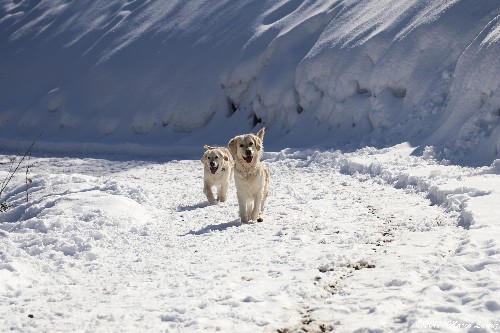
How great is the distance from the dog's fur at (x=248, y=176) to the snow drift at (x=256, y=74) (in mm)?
5182

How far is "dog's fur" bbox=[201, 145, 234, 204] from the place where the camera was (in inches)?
418

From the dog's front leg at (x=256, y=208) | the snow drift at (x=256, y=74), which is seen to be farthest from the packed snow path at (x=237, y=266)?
the snow drift at (x=256, y=74)

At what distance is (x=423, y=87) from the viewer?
60.6 ft

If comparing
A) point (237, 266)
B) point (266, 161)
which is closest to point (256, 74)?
point (266, 161)

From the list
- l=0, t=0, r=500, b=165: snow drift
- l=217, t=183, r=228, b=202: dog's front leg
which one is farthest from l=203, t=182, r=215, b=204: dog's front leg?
l=0, t=0, r=500, b=165: snow drift

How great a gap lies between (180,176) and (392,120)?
636cm

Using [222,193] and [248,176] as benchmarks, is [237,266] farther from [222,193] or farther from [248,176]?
[222,193]

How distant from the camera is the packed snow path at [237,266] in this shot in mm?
4738

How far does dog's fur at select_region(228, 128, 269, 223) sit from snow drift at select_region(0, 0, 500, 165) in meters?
5.18

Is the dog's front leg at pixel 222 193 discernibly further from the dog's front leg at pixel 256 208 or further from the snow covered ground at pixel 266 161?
the dog's front leg at pixel 256 208

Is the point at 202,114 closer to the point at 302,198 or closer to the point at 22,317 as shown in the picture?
the point at 302,198

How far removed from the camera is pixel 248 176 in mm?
9109

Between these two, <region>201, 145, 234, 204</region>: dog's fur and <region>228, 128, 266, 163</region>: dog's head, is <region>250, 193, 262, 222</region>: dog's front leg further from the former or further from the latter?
<region>201, 145, 234, 204</region>: dog's fur

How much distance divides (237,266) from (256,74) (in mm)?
19879
